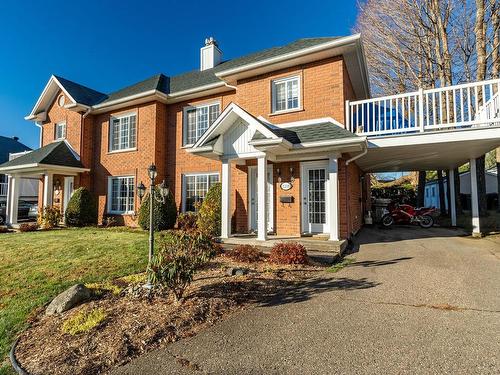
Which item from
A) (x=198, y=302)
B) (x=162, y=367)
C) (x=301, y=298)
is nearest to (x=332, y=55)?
(x=301, y=298)

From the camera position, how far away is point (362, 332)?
3.43 metres

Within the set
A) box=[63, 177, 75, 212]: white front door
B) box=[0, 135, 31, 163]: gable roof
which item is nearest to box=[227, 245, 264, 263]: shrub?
box=[63, 177, 75, 212]: white front door

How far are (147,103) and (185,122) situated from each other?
83.8 inches

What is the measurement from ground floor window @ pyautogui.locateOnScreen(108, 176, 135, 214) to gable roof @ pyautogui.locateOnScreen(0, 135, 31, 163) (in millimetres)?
21121

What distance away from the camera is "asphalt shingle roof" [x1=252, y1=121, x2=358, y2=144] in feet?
26.2

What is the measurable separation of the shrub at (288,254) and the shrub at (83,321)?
381 centimetres

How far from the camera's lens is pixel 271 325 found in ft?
12.0

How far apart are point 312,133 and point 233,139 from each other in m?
2.54

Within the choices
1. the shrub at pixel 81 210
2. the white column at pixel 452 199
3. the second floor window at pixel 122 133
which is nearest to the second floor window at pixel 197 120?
the second floor window at pixel 122 133

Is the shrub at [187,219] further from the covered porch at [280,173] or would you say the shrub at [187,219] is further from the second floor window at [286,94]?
the second floor window at [286,94]

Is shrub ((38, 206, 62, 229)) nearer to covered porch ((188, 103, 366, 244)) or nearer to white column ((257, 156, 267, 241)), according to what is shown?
covered porch ((188, 103, 366, 244))

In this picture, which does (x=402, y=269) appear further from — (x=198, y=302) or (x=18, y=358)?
(x=18, y=358)

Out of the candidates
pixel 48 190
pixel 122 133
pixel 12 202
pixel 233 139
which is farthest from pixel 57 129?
pixel 233 139

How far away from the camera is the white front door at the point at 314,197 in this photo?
9227 mm
